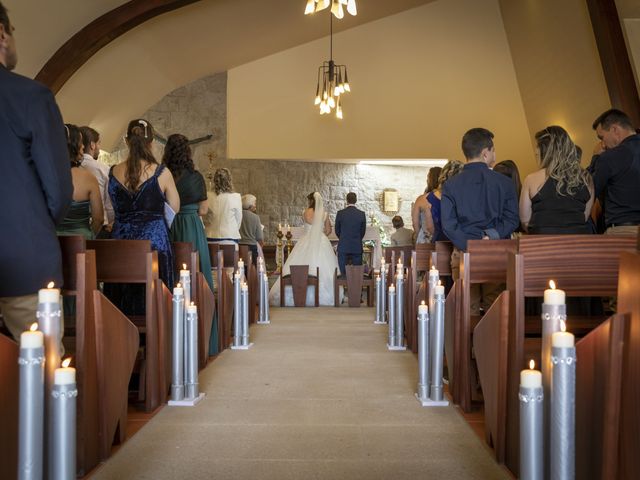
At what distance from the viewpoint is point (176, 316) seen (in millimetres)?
2977

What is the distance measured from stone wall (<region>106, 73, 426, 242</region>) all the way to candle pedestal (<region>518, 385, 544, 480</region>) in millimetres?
10722

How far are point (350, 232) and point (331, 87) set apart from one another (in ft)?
8.14

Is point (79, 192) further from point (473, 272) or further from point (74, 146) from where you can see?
point (473, 272)

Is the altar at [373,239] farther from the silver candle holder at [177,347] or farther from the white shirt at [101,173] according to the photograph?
the silver candle holder at [177,347]

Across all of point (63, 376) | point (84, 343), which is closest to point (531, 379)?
point (63, 376)

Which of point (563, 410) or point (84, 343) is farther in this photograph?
point (84, 343)

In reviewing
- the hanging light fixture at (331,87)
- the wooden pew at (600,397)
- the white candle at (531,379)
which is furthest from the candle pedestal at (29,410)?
the hanging light fixture at (331,87)

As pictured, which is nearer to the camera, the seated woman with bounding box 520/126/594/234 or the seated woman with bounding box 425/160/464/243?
the seated woman with bounding box 520/126/594/234

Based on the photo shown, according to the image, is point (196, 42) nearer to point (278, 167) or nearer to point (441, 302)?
point (278, 167)

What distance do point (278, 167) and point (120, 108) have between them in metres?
3.19

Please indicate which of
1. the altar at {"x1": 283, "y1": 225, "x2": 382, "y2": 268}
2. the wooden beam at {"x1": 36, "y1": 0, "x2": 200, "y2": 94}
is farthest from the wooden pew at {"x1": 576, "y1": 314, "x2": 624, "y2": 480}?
the altar at {"x1": 283, "y1": 225, "x2": 382, "y2": 268}

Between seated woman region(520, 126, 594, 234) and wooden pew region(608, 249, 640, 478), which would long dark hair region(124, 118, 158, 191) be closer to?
seated woman region(520, 126, 594, 234)

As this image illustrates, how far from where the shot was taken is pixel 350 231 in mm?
8727

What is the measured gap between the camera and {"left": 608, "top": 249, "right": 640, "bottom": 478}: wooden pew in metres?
1.38
